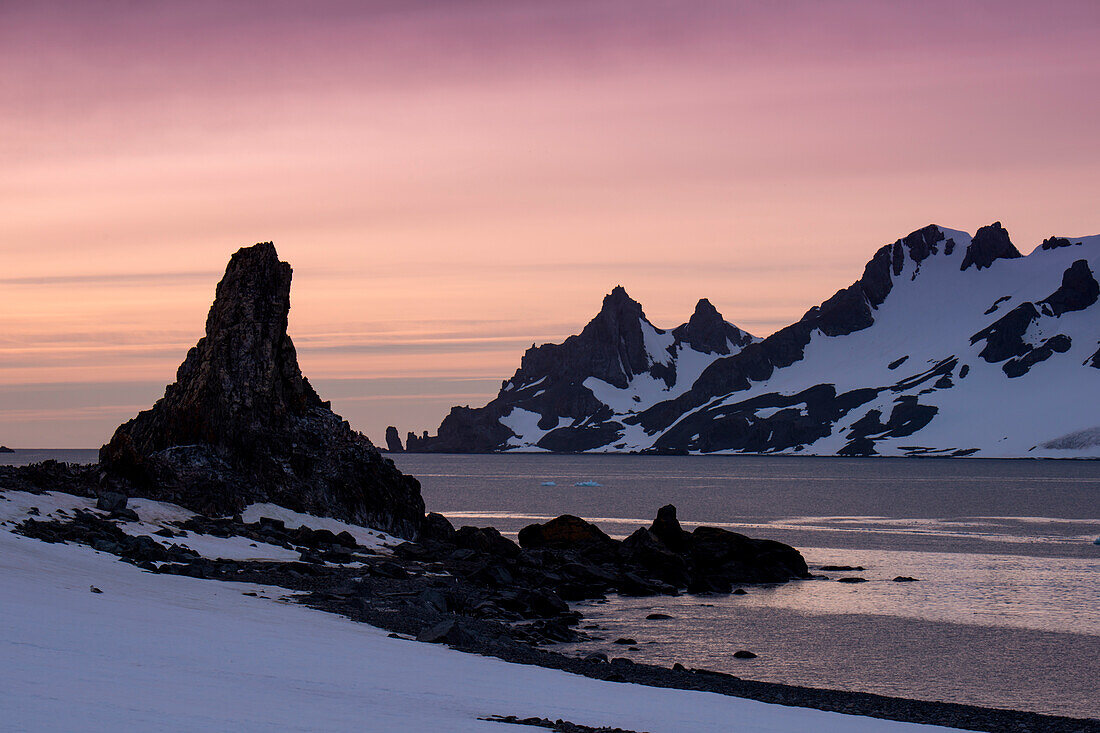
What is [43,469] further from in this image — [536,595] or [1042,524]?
[1042,524]

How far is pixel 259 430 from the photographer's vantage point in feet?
213

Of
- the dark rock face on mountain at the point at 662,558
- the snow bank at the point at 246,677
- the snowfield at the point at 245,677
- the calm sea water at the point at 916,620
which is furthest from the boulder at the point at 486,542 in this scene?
the snow bank at the point at 246,677

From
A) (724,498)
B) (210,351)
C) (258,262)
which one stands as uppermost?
(258,262)

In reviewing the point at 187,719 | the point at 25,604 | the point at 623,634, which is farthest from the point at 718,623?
the point at 187,719

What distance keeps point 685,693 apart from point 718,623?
2306 centimetres

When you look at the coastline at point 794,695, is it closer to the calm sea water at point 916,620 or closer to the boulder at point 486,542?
the calm sea water at point 916,620

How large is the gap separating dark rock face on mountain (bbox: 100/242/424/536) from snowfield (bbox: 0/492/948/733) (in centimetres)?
2779

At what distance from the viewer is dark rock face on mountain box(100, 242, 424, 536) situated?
61.8 metres

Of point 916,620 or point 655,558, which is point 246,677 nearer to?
point 916,620

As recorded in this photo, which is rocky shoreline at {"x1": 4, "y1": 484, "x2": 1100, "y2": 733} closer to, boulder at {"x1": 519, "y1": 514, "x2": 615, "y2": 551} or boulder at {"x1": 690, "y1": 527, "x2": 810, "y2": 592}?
boulder at {"x1": 519, "y1": 514, "x2": 615, "y2": 551}

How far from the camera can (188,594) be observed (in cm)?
3262

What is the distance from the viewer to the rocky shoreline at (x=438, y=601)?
2978 cm

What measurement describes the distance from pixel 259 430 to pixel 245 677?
45683mm

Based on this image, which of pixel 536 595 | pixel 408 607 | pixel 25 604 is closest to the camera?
pixel 25 604
